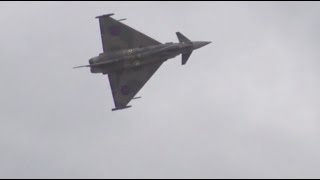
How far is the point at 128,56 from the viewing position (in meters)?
109

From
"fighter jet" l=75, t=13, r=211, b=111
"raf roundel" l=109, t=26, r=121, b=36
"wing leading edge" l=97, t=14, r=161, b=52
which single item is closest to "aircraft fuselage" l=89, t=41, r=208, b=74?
"fighter jet" l=75, t=13, r=211, b=111

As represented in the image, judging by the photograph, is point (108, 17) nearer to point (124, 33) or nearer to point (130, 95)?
point (124, 33)

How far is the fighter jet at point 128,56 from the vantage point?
10850 cm

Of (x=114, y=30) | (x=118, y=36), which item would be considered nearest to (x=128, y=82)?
(x=118, y=36)

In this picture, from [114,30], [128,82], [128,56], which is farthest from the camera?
[128,82]

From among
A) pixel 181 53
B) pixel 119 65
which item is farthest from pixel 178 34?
pixel 119 65

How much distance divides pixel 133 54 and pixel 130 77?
4620 mm

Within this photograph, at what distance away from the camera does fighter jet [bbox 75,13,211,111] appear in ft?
356

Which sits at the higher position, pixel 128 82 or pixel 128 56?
pixel 128 56

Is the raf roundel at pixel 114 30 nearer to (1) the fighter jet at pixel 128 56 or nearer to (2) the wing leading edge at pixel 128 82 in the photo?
(1) the fighter jet at pixel 128 56

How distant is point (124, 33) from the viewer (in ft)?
363

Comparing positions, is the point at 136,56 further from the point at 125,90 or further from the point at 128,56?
the point at 125,90

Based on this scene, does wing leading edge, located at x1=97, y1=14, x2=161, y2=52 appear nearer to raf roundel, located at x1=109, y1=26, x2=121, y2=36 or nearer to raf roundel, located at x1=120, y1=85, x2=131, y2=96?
raf roundel, located at x1=109, y1=26, x2=121, y2=36

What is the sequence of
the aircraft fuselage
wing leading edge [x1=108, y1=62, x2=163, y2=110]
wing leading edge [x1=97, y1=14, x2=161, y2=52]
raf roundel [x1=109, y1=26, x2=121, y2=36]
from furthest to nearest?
wing leading edge [x1=108, y1=62, x2=163, y2=110]
raf roundel [x1=109, y1=26, x2=121, y2=36]
wing leading edge [x1=97, y1=14, x2=161, y2=52]
the aircraft fuselage
